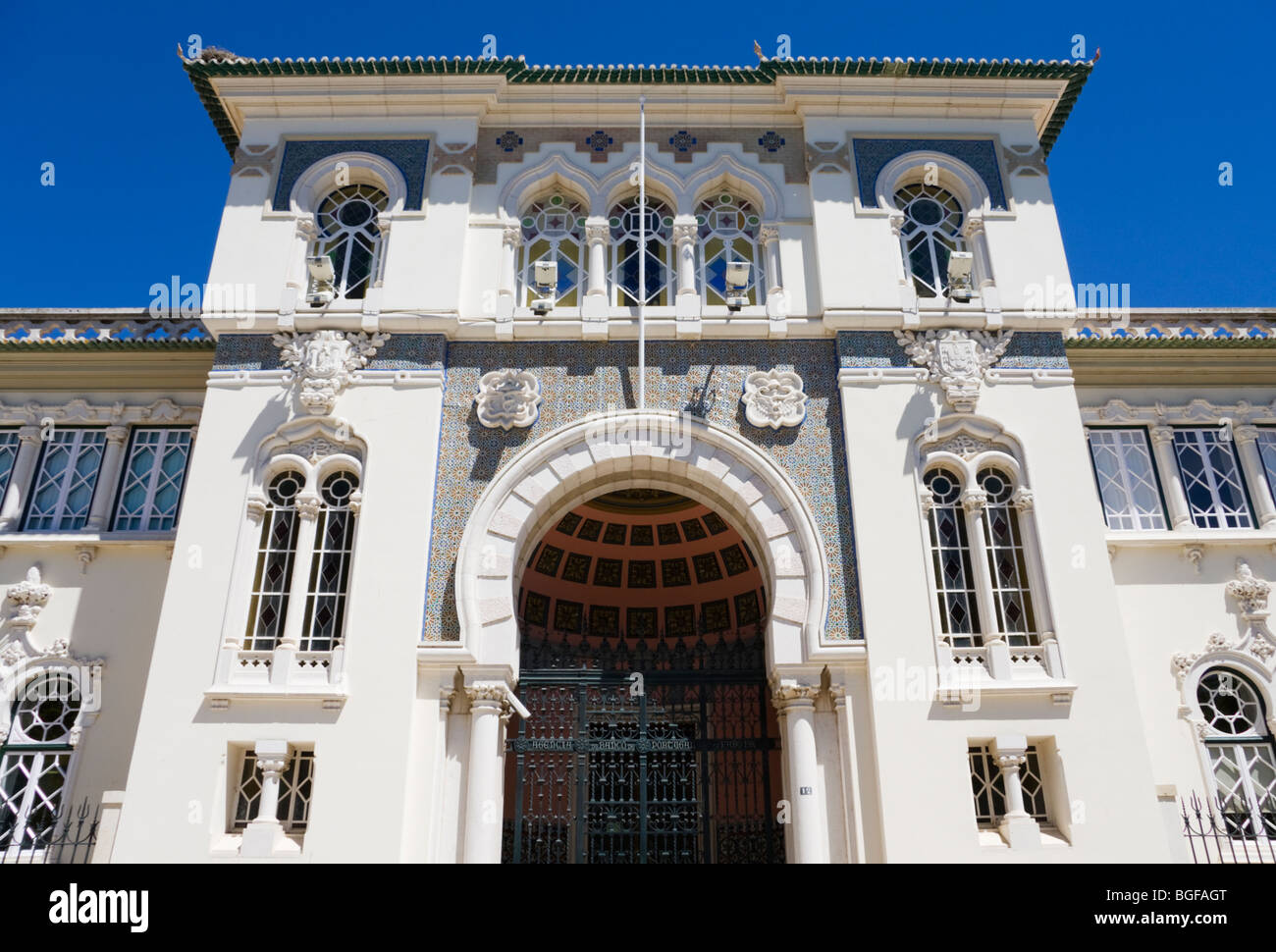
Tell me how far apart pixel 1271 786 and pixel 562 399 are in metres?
10.0

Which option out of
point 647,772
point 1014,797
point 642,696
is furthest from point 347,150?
point 1014,797

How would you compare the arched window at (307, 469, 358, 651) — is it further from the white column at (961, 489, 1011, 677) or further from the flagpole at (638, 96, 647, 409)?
the white column at (961, 489, 1011, 677)

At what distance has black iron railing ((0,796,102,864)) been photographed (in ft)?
40.0

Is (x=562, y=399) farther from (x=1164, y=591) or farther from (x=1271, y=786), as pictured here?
(x=1271, y=786)

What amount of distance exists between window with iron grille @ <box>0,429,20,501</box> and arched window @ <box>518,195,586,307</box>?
7.95 meters

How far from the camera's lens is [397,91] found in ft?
49.0

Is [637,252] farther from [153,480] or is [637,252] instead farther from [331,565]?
[153,480]

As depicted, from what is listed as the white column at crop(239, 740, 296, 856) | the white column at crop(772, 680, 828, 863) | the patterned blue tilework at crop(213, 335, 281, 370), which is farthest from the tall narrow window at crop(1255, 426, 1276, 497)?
the white column at crop(772, 680, 828, 863)

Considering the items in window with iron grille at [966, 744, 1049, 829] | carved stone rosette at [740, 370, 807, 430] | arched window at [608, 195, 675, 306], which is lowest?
window with iron grille at [966, 744, 1049, 829]

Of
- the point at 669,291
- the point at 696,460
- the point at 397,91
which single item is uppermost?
the point at 397,91

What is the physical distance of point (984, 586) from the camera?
40.0 feet

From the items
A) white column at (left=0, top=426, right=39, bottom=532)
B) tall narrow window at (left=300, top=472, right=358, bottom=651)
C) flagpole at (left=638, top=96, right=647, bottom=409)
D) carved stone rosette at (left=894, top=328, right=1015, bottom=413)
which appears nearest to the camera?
tall narrow window at (left=300, top=472, right=358, bottom=651)
